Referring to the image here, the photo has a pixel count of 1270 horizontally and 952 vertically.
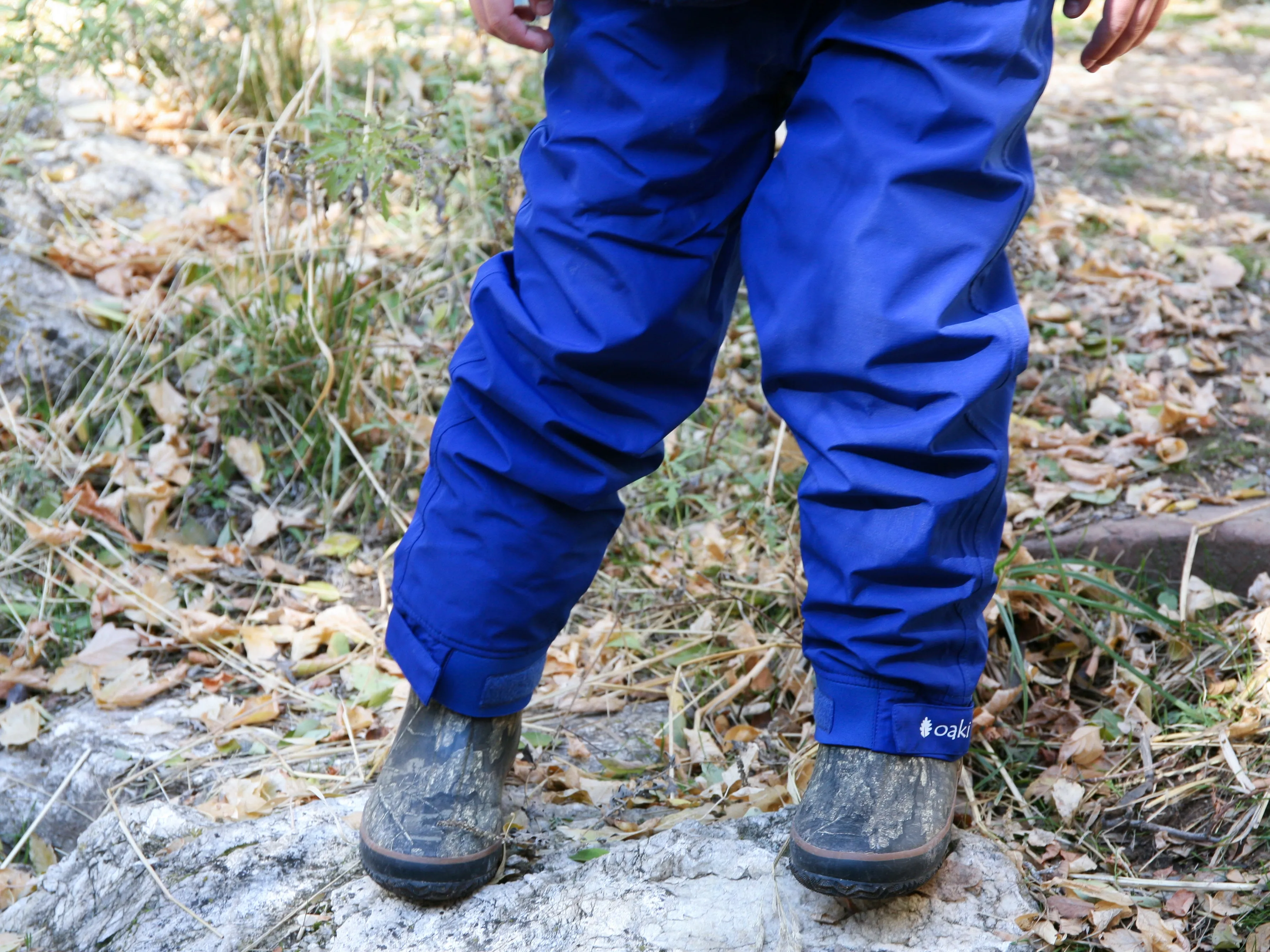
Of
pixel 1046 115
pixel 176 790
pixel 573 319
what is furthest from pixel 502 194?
pixel 1046 115

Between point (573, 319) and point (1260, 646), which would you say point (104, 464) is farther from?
point (1260, 646)

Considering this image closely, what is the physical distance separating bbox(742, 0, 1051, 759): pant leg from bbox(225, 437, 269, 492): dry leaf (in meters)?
1.51

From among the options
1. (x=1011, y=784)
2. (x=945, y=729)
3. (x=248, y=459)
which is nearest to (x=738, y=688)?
(x=1011, y=784)

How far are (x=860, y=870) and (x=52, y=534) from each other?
1.71 metres

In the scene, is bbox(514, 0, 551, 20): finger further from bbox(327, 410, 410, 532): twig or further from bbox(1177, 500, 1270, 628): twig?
bbox(1177, 500, 1270, 628): twig

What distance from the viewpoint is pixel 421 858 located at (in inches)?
48.6

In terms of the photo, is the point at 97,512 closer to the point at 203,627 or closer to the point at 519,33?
the point at 203,627

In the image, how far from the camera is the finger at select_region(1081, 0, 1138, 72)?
3.73 feet

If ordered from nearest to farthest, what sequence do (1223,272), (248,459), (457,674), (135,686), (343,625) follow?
(457,674) < (135,686) < (343,625) < (248,459) < (1223,272)

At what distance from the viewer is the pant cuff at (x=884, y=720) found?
3.69 feet

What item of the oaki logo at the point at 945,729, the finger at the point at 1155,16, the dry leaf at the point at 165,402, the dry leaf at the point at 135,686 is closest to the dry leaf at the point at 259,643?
the dry leaf at the point at 135,686

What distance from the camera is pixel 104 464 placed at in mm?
2273

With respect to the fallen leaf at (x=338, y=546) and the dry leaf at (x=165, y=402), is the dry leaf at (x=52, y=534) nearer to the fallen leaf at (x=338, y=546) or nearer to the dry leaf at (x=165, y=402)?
the dry leaf at (x=165, y=402)

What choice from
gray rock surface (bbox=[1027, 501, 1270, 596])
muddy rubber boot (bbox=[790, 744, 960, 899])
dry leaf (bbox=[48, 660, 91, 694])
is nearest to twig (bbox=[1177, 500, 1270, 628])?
gray rock surface (bbox=[1027, 501, 1270, 596])
